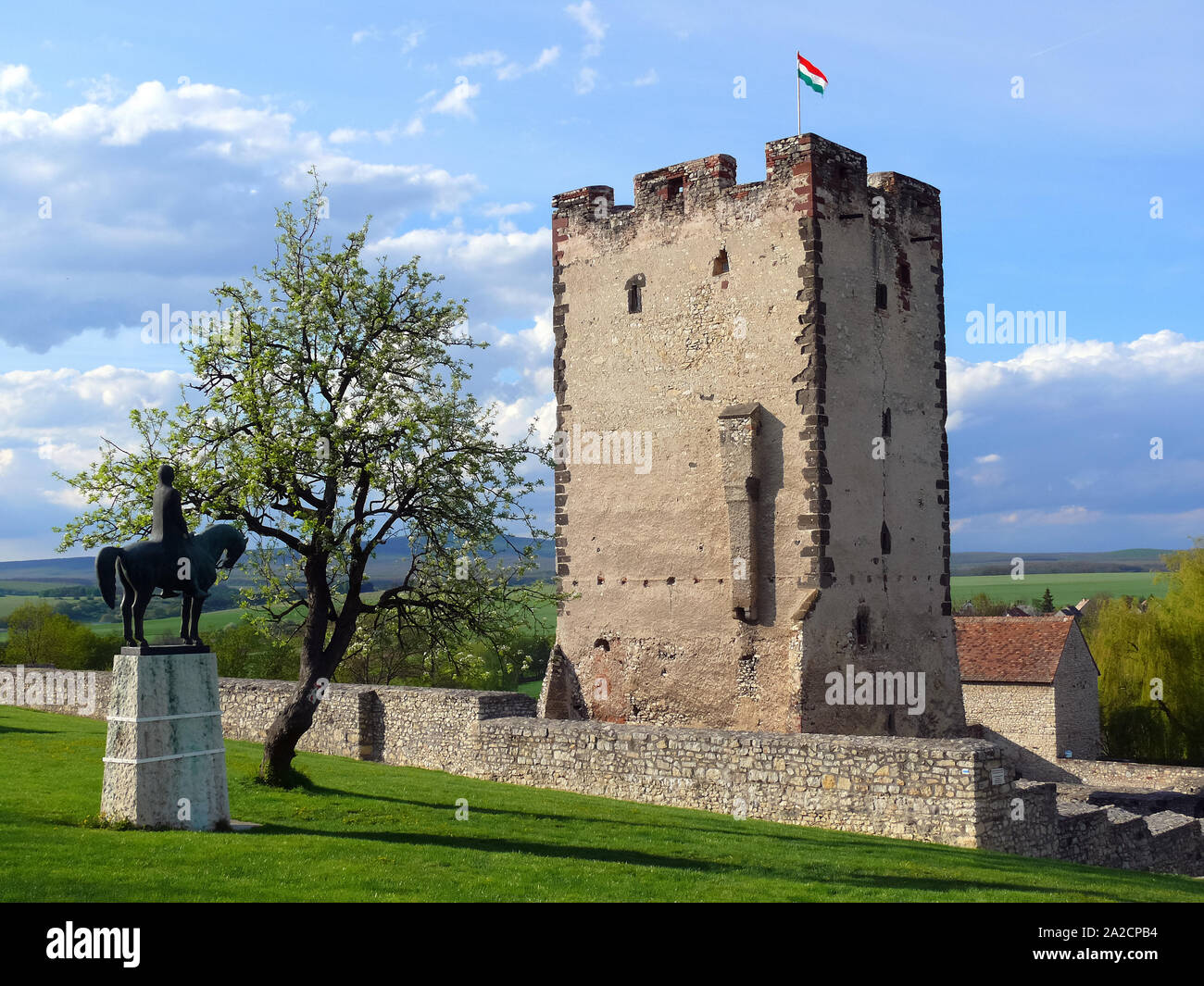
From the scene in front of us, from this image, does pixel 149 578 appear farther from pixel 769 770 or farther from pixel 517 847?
pixel 769 770

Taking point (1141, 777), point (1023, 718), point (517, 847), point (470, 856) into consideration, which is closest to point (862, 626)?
point (517, 847)

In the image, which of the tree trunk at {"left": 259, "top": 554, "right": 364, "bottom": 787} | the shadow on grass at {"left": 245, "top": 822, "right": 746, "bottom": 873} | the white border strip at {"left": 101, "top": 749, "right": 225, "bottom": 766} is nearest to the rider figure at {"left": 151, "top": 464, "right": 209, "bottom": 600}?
the white border strip at {"left": 101, "top": 749, "right": 225, "bottom": 766}

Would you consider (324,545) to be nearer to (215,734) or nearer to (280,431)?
(280,431)

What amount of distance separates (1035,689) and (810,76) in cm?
2532

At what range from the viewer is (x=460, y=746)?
73.5 feet

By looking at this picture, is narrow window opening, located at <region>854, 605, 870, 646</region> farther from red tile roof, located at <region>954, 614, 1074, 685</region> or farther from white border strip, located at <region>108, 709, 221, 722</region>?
red tile roof, located at <region>954, 614, 1074, 685</region>

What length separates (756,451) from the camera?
914 inches

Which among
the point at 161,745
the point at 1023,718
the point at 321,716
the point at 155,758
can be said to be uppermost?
the point at 161,745

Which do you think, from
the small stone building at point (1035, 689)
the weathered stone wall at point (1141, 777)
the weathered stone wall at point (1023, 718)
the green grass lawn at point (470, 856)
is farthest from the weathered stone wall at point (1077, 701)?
the green grass lawn at point (470, 856)

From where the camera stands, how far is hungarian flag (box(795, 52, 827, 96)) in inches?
953

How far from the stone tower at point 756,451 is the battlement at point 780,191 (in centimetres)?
5

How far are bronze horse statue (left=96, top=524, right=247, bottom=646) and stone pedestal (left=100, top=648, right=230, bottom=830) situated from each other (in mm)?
379
